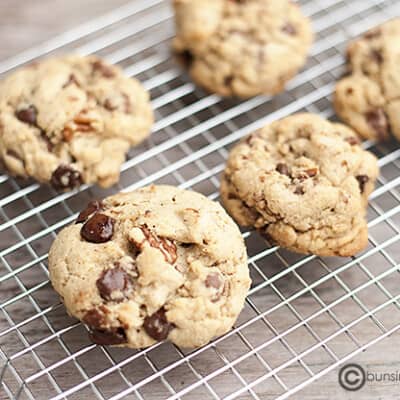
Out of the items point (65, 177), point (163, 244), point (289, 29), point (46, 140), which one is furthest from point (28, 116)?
point (289, 29)

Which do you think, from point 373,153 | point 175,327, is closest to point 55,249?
point 175,327

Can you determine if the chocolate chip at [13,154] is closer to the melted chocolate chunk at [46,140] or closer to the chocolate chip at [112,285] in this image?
the melted chocolate chunk at [46,140]

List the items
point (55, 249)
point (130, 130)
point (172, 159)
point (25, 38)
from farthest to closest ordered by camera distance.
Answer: point (25, 38)
point (172, 159)
point (130, 130)
point (55, 249)

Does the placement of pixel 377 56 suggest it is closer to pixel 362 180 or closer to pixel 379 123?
pixel 379 123

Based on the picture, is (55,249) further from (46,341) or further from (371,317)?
(371,317)

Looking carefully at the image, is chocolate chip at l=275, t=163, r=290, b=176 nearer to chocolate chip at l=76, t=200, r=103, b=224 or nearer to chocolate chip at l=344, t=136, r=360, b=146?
chocolate chip at l=344, t=136, r=360, b=146

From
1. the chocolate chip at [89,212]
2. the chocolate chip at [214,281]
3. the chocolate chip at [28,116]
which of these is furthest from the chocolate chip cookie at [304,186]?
the chocolate chip at [28,116]
